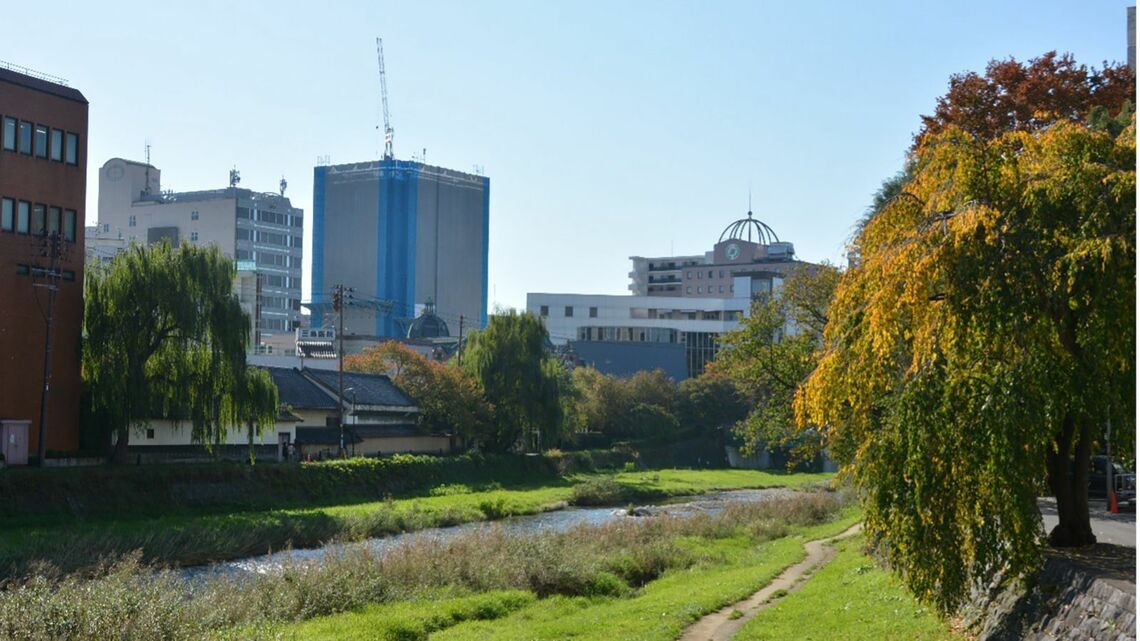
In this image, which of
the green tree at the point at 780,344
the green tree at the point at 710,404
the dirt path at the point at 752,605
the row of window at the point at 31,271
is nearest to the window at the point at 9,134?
the row of window at the point at 31,271

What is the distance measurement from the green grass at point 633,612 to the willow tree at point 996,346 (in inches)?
262

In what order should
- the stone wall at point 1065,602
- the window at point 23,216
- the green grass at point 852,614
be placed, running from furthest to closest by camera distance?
the window at point 23,216, the green grass at point 852,614, the stone wall at point 1065,602

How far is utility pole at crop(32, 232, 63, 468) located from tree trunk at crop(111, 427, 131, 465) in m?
2.63

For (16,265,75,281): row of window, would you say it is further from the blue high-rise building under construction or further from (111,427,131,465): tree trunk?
the blue high-rise building under construction

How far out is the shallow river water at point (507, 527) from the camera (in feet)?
108

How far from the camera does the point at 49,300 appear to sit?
1914 inches

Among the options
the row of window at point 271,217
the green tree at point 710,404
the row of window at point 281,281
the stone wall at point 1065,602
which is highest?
the row of window at point 271,217

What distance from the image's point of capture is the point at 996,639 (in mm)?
16031

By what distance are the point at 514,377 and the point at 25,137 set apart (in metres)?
36.0

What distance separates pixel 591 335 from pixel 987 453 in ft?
409

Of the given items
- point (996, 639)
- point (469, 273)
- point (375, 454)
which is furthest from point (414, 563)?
point (469, 273)

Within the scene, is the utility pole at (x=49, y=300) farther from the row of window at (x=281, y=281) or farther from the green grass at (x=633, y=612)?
the row of window at (x=281, y=281)

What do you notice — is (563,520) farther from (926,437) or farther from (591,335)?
(591,335)

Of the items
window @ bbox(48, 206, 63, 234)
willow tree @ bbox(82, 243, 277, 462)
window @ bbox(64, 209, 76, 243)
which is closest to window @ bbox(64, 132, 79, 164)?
window @ bbox(64, 209, 76, 243)
